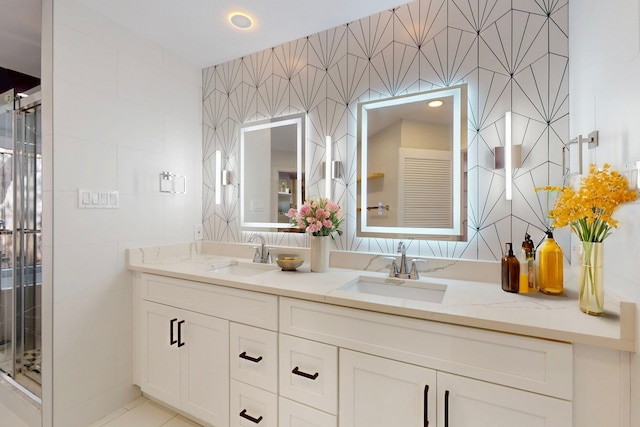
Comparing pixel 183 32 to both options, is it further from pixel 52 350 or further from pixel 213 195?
pixel 52 350

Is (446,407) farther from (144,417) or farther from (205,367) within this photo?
(144,417)

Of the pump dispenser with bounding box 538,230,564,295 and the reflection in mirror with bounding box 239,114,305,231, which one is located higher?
the reflection in mirror with bounding box 239,114,305,231

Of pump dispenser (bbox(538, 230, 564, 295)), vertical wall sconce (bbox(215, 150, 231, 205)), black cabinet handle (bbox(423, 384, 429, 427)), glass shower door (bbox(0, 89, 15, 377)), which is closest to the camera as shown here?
black cabinet handle (bbox(423, 384, 429, 427))

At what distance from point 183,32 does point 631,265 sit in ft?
8.13

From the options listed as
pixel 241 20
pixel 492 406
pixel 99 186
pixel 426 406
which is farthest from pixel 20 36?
pixel 492 406

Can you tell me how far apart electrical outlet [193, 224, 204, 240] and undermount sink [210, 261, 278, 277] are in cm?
48

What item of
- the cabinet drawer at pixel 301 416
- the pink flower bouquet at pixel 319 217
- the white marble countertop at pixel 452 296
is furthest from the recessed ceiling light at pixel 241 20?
the cabinet drawer at pixel 301 416

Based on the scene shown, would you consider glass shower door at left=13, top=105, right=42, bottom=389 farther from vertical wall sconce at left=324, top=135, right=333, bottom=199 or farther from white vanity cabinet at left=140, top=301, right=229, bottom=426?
vertical wall sconce at left=324, top=135, right=333, bottom=199

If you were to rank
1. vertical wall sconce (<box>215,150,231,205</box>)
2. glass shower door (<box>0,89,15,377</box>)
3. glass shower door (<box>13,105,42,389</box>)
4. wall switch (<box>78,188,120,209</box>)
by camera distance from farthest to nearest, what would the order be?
vertical wall sconce (<box>215,150,231,205</box>) < glass shower door (<box>0,89,15,377</box>) < glass shower door (<box>13,105,42,389</box>) < wall switch (<box>78,188,120,209</box>)

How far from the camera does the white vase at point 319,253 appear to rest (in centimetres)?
171

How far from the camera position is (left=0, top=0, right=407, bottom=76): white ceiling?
1679 mm

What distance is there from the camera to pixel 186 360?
165cm

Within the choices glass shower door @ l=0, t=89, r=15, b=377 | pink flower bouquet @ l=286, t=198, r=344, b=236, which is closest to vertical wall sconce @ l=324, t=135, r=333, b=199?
pink flower bouquet @ l=286, t=198, r=344, b=236

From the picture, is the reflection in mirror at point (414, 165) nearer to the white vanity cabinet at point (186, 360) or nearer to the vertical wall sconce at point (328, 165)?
the vertical wall sconce at point (328, 165)
